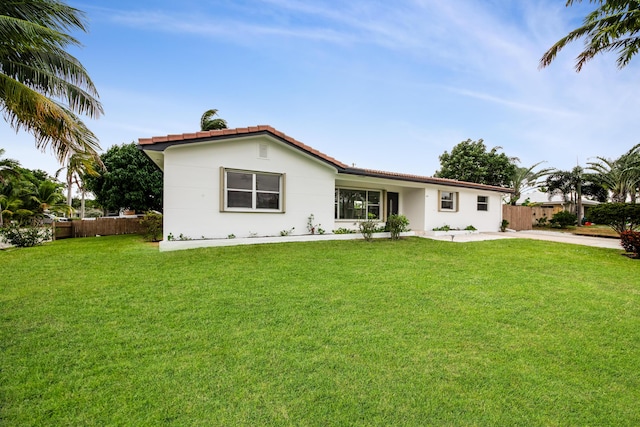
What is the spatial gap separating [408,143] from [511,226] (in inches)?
369

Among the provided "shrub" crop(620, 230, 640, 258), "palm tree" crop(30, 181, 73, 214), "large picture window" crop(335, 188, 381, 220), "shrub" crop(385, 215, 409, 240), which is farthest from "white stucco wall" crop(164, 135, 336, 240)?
"palm tree" crop(30, 181, 73, 214)

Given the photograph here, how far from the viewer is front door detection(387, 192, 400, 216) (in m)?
16.5

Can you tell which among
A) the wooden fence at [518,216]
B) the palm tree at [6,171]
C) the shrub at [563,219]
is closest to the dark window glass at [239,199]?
the palm tree at [6,171]

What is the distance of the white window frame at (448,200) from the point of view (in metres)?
16.4

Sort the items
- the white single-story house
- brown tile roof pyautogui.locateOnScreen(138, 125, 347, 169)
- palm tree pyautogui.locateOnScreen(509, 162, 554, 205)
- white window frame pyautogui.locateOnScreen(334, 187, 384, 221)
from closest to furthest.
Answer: brown tile roof pyautogui.locateOnScreen(138, 125, 347, 169)
the white single-story house
white window frame pyautogui.locateOnScreen(334, 187, 384, 221)
palm tree pyautogui.locateOnScreen(509, 162, 554, 205)

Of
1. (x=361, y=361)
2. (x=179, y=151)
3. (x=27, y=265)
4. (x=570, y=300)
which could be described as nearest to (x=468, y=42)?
(x=570, y=300)

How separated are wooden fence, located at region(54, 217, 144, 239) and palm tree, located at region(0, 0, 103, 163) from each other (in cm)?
780

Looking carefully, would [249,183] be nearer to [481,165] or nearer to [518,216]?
[518,216]

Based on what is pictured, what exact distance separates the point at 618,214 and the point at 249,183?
1714 centimetres

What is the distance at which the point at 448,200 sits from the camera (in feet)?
55.3

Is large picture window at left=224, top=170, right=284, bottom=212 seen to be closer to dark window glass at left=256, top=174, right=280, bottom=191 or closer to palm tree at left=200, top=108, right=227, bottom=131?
dark window glass at left=256, top=174, right=280, bottom=191

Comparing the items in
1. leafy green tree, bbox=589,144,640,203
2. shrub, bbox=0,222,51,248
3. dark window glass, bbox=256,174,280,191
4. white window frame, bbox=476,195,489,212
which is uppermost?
leafy green tree, bbox=589,144,640,203

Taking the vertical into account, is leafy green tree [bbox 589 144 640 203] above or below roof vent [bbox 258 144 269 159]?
above

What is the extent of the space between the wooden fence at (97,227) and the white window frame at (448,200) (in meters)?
16.2
